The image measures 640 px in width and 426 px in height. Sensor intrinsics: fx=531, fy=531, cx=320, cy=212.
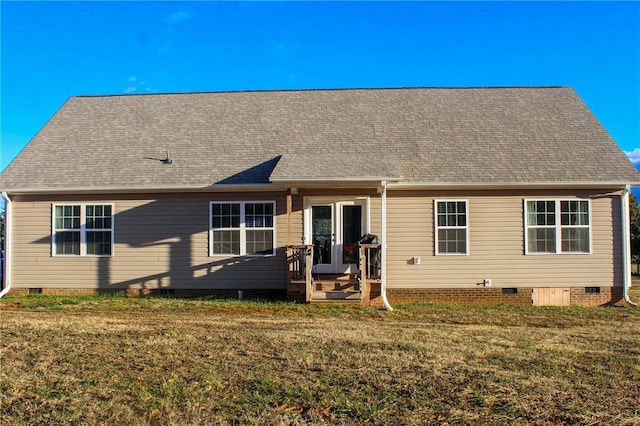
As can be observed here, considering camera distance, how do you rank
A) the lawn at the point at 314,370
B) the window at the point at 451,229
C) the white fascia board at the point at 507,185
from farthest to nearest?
the window at the point at 451,229, the white fascia board at the point at 507,185, the lawn at the point at 314,370

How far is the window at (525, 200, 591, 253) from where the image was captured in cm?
1223

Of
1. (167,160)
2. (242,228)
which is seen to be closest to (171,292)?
(242,228)

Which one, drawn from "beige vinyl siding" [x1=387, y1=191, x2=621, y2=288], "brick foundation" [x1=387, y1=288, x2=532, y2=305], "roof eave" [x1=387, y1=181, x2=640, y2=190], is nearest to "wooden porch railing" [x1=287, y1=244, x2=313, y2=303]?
"beige vinyl siding" [x1=387, y1=191, x2=621, y2=288]

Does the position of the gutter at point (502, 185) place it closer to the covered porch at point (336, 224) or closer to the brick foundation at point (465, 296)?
the covered porch at point (336, 224)

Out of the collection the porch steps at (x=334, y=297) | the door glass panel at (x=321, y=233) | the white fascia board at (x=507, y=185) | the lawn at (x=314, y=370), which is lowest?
the lawn at (x=314, y=370)

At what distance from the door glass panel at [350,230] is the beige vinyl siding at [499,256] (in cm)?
87

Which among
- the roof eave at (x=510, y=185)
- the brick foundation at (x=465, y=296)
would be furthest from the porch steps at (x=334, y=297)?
the roof eave at (x=510, y=185)

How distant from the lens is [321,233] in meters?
12.6

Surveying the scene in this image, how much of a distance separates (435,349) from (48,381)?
4536mm

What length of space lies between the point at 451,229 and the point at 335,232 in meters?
2.69

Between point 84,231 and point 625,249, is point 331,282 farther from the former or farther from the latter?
point 625,249

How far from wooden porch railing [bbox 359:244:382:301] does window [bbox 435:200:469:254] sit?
159cm

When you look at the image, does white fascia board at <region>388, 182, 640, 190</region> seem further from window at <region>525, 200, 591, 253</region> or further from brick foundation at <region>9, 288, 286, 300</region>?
brick foundation at <region>9, 288, 286, 300</region>

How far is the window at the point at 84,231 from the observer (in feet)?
41.5
